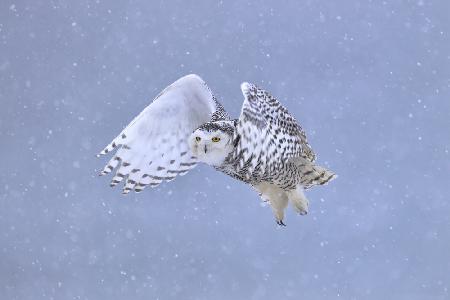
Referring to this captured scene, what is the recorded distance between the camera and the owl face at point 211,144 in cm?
589

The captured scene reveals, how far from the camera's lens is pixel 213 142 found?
19.4 ft

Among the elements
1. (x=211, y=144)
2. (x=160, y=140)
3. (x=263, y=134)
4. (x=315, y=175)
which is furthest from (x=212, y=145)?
(x=315, y=175)

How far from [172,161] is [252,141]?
0.98m

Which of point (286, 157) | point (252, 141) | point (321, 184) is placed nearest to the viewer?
point (252, 141)

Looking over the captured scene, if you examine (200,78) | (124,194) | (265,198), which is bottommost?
(124,194)

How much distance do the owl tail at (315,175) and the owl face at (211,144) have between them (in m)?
0.98

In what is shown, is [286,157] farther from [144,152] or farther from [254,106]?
[144,152]

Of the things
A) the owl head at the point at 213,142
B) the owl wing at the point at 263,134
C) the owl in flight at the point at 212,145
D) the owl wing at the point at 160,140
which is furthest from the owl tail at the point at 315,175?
the owl head at the point at 213,142

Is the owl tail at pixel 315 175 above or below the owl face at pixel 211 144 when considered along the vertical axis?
above

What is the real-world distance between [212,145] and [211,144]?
0.05ft

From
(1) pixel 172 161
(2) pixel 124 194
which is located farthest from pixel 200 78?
(2) pixel 124 194

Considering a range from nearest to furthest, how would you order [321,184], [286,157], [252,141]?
[252,141], [286,157], [321,184]

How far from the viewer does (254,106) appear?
5.98m

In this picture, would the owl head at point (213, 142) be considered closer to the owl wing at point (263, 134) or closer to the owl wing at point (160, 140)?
the owl wing at point (263, 134)
